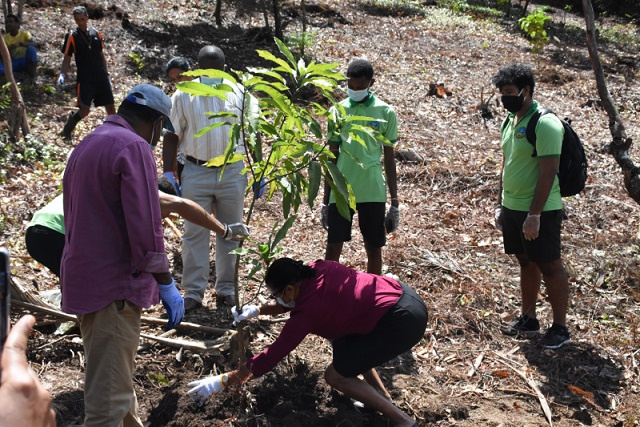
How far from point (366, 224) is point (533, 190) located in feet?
4.01

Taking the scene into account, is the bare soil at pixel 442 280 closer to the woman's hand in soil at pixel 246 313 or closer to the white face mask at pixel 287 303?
the woman's hand in soil at pixel 246 313

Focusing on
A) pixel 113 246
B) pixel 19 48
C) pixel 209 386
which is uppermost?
pixel 113 246

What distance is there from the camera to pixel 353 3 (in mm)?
19375

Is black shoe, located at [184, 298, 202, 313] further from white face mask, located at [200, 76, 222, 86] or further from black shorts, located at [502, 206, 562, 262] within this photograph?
black shorts, located at [502, 206, 562, 262]

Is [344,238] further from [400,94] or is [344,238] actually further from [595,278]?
[400,94]

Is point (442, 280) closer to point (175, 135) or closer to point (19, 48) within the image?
point (175, 135)

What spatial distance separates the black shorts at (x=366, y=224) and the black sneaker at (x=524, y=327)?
1.24m

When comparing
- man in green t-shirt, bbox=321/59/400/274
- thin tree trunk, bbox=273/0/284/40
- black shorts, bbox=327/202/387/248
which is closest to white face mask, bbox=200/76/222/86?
man in green t-shirt, bbox=321/59/400/274

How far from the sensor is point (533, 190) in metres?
4.59

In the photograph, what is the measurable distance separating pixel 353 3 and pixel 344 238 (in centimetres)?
1591

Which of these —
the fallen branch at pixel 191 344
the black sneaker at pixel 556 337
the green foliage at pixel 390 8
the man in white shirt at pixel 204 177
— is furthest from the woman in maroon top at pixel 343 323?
the green foliage at pixel 390 8

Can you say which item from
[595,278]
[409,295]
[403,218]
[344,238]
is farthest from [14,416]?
[403,218]

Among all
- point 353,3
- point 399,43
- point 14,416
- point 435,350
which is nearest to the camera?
point 14,416

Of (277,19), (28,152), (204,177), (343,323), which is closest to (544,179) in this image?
(343,323)
